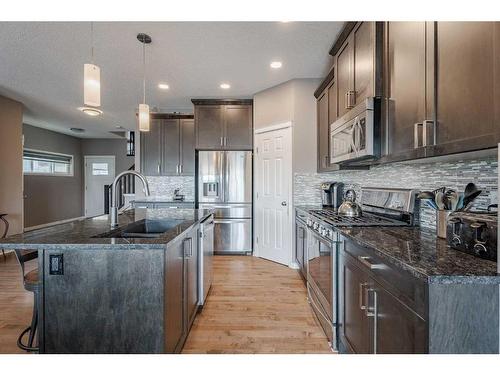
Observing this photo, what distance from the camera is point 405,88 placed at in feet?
5.33

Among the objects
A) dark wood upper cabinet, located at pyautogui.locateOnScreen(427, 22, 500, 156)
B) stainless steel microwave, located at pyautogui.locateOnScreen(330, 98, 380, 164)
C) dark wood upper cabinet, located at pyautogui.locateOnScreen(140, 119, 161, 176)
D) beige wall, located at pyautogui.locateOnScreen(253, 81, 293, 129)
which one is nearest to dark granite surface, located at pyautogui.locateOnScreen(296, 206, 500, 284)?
dark wood upper cabinet, located at pyautogui.locateOnScreen(427, 22, 500, 156)

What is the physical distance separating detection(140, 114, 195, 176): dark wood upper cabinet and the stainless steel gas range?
3.45m

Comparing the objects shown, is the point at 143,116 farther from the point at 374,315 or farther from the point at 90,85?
the point at 374,315

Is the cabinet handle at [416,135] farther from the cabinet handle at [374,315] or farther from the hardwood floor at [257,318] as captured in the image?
the hardwood floor at [257,318]

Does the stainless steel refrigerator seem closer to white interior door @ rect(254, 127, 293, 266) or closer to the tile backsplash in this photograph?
white interior door @ rect(254, 127, 293, 266)

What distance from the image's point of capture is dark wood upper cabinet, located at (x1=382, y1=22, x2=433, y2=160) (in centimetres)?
145

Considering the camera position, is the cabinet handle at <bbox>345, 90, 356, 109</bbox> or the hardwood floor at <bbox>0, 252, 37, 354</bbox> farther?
the cabinet handle at <bbox>345, 90, 356, 109</bbox>

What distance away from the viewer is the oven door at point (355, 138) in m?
1.95

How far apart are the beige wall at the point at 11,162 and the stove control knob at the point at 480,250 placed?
6.05 meters

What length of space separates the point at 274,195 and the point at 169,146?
2.45 metres

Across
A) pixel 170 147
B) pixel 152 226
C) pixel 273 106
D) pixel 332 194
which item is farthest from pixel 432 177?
pixel 170 147
